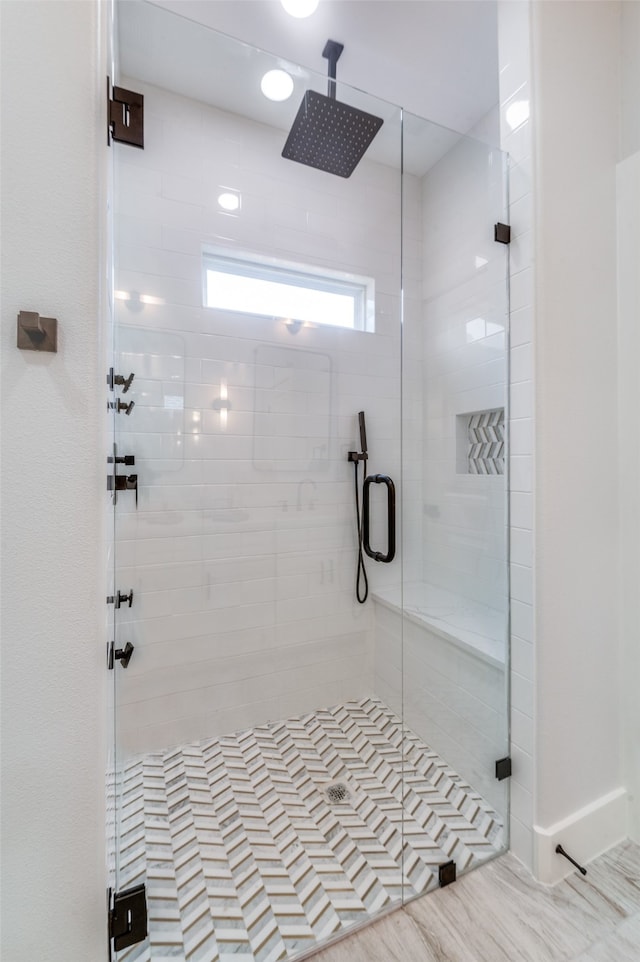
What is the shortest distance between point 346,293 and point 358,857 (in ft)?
7.85

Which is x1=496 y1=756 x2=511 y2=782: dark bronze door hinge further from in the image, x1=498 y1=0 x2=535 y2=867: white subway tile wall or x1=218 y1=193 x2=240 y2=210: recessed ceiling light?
x1=218 y1=193 x2=240 y2=210: recessed ceiling light

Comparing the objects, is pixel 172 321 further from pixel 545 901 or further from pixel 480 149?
pixel 545 901

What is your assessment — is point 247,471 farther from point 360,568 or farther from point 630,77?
point 630,77

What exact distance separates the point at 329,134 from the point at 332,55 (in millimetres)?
257

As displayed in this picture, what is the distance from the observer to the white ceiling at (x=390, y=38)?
1.60 meters

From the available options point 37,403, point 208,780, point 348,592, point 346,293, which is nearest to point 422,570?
point 348,592

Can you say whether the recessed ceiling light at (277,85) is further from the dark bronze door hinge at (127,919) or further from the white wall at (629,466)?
the dark bronze door hinge at (127,919)

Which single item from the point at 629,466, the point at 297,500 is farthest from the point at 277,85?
the point at 629,466

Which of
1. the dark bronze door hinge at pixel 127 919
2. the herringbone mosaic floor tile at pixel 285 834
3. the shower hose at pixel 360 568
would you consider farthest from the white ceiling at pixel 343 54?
the herringbone mosaic floor tile at pixel 285 834

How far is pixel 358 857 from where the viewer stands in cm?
135

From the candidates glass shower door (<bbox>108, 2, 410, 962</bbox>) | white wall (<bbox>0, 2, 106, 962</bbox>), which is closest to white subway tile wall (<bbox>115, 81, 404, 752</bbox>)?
glass shower door (<bbox>108, 2, 410, 962</bbox>)

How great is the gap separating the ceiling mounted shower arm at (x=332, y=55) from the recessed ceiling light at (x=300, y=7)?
14cm

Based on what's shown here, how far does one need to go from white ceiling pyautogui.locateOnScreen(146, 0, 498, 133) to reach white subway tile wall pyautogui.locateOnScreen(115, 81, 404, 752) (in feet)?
0.99

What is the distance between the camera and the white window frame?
1975 millimetres
